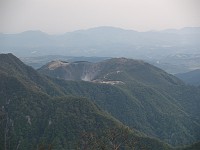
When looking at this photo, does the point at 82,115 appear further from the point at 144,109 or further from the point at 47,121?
the point at 144,109

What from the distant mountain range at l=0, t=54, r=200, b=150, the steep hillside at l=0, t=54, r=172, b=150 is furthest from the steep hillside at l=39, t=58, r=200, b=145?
the steep hillside at l=0, t=54, r=172, b=150

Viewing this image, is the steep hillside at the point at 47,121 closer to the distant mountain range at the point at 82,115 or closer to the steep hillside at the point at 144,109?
the distant mountain range at the point at 82,115

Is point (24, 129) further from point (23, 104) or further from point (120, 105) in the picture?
point (120, 105)

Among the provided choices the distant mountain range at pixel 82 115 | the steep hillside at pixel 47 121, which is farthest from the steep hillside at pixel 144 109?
the steep hillside at pixel 47 121

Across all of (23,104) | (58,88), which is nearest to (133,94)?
(58,88)

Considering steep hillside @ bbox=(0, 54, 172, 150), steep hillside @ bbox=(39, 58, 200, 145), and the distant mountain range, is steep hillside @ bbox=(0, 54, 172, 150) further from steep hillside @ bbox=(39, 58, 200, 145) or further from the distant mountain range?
steep hillside @ bbox=(39, 58, 200, 145)

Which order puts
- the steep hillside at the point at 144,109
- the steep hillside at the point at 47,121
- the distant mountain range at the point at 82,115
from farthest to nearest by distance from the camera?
the steep hillside at the point at 144,109 → the steep hillside at the point at 47,121 → the distant mountain range at the point at 82,115

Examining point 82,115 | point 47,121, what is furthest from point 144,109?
point 47,121

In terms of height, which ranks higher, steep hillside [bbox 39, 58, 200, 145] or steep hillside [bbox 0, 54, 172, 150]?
steep hillside [bbox 0, 54, 172, 150]
